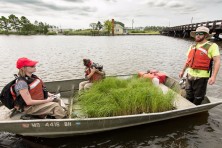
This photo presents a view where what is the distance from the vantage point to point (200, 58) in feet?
19.1

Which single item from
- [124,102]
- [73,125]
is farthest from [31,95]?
[124,102]

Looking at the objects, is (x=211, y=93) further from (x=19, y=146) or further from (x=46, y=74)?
(x=46, y=74)

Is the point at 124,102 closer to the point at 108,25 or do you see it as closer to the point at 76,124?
the point at 76,124

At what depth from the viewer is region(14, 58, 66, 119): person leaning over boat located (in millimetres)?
4547

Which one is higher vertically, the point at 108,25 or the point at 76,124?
the point at 108,25

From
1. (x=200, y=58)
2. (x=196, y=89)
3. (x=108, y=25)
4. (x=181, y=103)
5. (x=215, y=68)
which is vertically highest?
(x=108, y=25)

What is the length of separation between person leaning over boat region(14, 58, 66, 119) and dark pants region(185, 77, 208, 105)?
388cm

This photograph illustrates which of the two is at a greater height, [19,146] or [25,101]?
[25,101]

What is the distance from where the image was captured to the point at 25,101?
4.66m

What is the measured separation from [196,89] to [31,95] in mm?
4668

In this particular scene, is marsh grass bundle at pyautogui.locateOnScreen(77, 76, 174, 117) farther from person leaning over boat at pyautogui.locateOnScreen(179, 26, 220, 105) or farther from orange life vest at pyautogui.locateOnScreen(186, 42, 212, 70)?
orange life vest at pyautogui.locateOnScreen(186, 42, 212, 70)

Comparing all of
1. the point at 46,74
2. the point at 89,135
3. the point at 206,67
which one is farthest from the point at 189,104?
the point at 46,74

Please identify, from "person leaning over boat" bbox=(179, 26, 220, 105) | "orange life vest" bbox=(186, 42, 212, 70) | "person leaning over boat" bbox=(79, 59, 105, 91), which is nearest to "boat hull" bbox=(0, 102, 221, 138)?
"person leaning over boat" bbox=(179, 26, 220, 105)

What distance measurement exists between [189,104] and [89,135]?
127 inches
